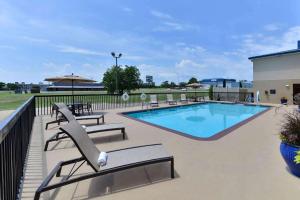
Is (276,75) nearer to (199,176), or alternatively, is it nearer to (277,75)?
(277,75)

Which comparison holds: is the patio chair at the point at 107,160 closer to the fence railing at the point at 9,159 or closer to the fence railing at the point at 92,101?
the fence railing at the point at 9,159

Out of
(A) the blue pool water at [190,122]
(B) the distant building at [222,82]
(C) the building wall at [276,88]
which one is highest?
(B) the distant building at [222,82]

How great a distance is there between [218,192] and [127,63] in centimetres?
2346

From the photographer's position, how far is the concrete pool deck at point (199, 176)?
2.54m

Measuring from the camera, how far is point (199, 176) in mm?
2998

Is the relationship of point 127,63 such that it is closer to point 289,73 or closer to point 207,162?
point 289,73

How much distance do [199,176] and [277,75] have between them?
655 inches

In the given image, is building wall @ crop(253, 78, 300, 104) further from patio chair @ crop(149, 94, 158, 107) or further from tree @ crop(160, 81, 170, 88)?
tree @ crop(160, 81, 170, 88)

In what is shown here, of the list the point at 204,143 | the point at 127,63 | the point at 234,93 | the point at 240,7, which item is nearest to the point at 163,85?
the point at 127,63

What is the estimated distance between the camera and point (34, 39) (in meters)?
14.5

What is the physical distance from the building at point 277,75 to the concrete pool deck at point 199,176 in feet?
44.2

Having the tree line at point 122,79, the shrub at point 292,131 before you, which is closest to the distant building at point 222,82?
the tree line at point 122,79

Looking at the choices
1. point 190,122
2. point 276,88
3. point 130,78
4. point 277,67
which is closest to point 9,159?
point 190,122

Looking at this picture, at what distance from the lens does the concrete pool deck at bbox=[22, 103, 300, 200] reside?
2.54 metres
